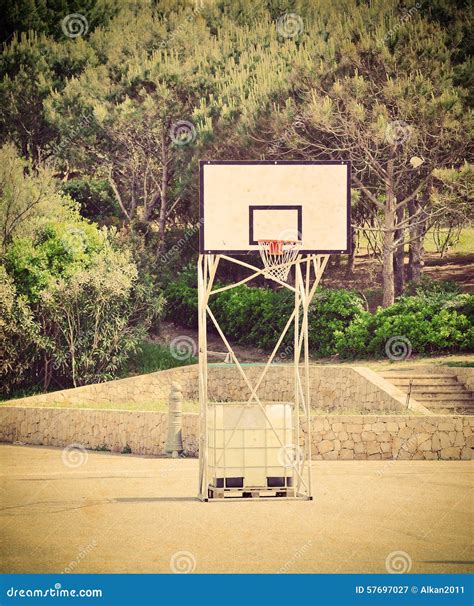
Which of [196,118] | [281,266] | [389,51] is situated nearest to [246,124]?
[196,118]

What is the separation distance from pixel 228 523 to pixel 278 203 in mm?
5503

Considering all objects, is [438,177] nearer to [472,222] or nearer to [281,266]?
[472,222]

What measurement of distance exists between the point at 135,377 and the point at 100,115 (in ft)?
49.6

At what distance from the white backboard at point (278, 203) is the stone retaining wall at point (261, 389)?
35.1 ft

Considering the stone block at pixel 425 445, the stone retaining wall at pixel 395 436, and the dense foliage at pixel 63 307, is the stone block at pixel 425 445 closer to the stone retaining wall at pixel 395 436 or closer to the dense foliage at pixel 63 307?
the stone retaining wall at pixel 395 436

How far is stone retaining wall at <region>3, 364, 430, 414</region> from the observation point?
99.0ft

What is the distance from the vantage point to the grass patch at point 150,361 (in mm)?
36500

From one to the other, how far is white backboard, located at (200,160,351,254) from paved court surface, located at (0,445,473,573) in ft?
13.2

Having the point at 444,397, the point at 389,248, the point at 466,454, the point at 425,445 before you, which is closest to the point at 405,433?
the point at 425,445

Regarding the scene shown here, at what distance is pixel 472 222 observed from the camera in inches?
1599

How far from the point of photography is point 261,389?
33.2 m

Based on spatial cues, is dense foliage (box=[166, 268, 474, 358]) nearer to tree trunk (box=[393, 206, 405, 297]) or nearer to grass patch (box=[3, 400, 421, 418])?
tree trunk (box=[393, 206, 405, 297])

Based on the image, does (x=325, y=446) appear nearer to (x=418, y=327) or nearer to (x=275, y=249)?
(x=275, y=249)

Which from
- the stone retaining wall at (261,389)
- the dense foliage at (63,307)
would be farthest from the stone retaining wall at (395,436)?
the dense foliage at (63,307)
